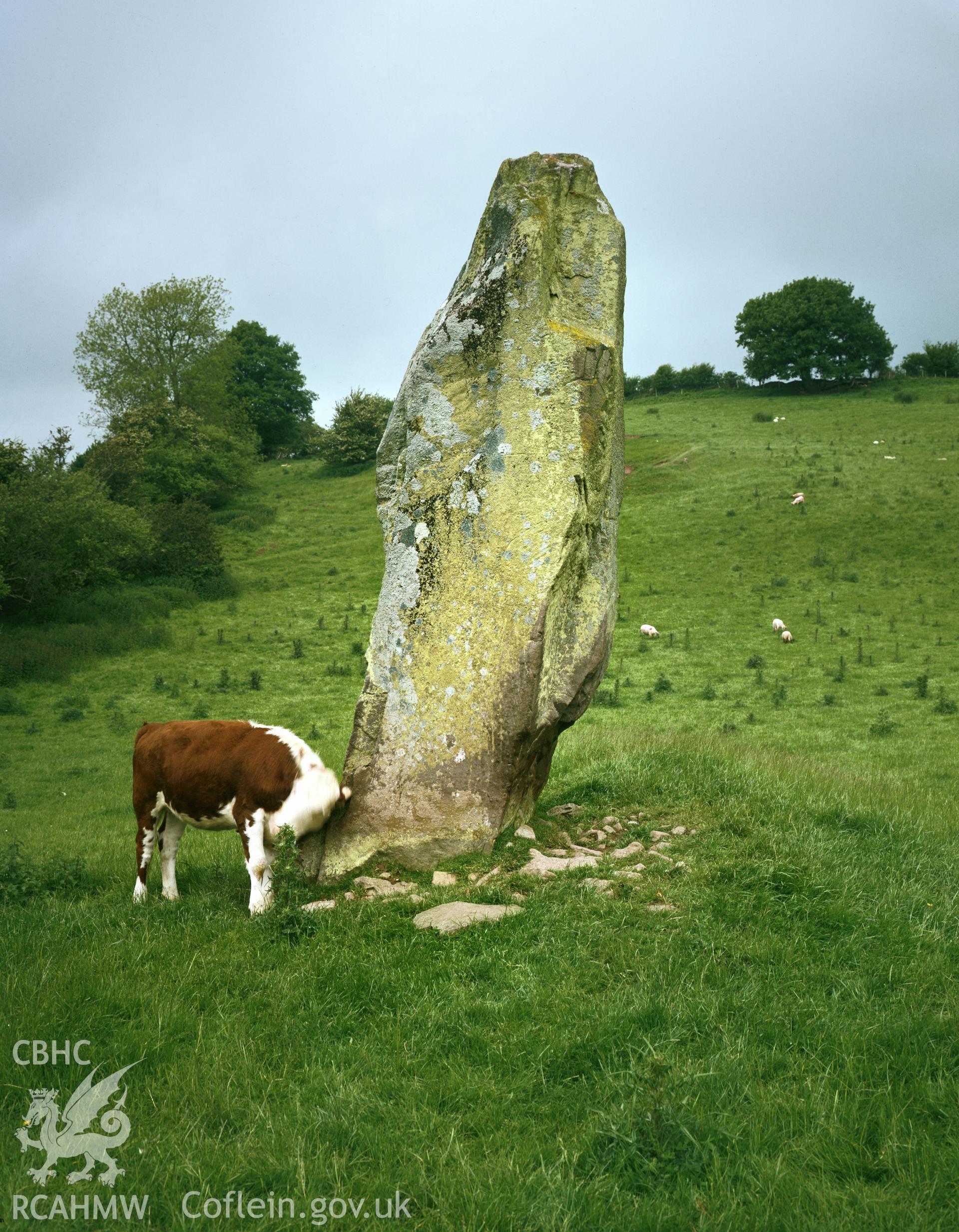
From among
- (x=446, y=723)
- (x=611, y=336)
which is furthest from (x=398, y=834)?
(x=611, y=336)

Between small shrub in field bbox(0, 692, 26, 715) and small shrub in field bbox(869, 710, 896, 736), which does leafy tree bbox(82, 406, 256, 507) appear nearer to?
small shrub in field bbox(0, 692, 26, 715)

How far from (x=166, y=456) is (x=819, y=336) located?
147ft

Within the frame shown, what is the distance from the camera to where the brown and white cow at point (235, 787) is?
23.5 ft

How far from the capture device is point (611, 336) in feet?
29.9

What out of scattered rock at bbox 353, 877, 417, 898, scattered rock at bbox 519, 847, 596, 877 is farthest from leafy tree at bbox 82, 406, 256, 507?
scattered rock at bbox 519, 847, 596, 877

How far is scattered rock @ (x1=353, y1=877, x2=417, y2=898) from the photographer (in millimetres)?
7254

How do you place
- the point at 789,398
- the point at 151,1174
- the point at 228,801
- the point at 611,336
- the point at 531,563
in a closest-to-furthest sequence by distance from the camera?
the point at 151,1174 < the point at 228,801 < the point at 531,563 < the point at 611,336 < the point at 789,398

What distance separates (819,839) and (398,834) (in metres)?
3.85

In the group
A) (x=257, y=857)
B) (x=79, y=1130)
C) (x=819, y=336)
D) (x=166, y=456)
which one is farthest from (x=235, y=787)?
(x=819, y=336)

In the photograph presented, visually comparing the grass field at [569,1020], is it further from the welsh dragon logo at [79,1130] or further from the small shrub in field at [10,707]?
the small shrub in field at [10,707]

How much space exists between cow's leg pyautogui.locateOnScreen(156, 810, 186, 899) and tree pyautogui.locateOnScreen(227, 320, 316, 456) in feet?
212

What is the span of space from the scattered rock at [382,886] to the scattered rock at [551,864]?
3.13 ft

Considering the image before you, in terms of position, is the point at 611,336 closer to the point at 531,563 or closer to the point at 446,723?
the point at 531,563

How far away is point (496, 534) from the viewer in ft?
26.6
